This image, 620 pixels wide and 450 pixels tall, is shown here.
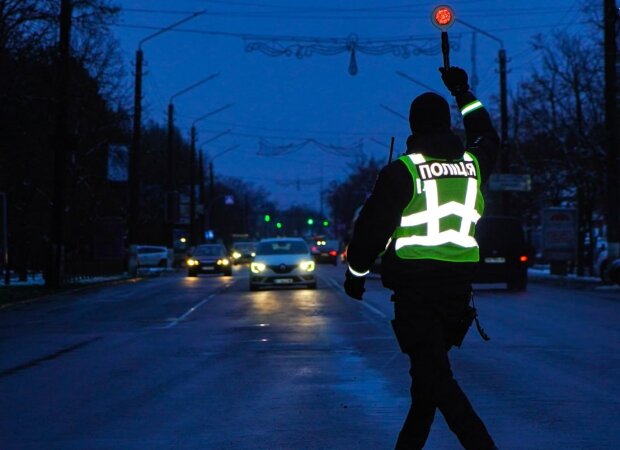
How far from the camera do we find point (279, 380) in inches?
473

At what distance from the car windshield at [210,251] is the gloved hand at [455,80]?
47.2m

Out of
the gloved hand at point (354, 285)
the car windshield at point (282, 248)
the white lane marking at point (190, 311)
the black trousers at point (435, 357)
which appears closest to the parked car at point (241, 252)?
the car windshield at point (282, 248)

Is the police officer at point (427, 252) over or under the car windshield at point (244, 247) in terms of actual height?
under

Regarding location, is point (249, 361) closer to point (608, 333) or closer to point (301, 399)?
point (301, 399)

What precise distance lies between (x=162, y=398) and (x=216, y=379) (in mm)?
1405

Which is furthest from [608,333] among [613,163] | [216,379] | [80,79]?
[80,79]

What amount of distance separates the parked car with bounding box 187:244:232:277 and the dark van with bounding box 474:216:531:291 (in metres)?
21.8

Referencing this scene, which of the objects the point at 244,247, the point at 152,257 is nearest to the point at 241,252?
the point at 244,247

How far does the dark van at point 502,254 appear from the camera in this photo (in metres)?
32.2

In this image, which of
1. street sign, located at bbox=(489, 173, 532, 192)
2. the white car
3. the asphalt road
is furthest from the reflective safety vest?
street sign, located at bbox=(489, 173, 532, 192)

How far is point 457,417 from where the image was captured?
5.90 m

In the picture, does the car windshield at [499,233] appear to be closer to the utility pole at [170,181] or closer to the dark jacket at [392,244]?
the dark jacket at [392,244]

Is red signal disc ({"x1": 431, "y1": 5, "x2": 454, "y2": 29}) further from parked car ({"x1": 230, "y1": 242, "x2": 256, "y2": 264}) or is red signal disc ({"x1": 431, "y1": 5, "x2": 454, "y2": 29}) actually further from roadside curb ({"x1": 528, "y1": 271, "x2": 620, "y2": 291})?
parked car ({"x1": 230, "y1": 242, "x2": 256, "y2": 264})

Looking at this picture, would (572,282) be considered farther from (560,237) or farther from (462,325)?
(462,325)
